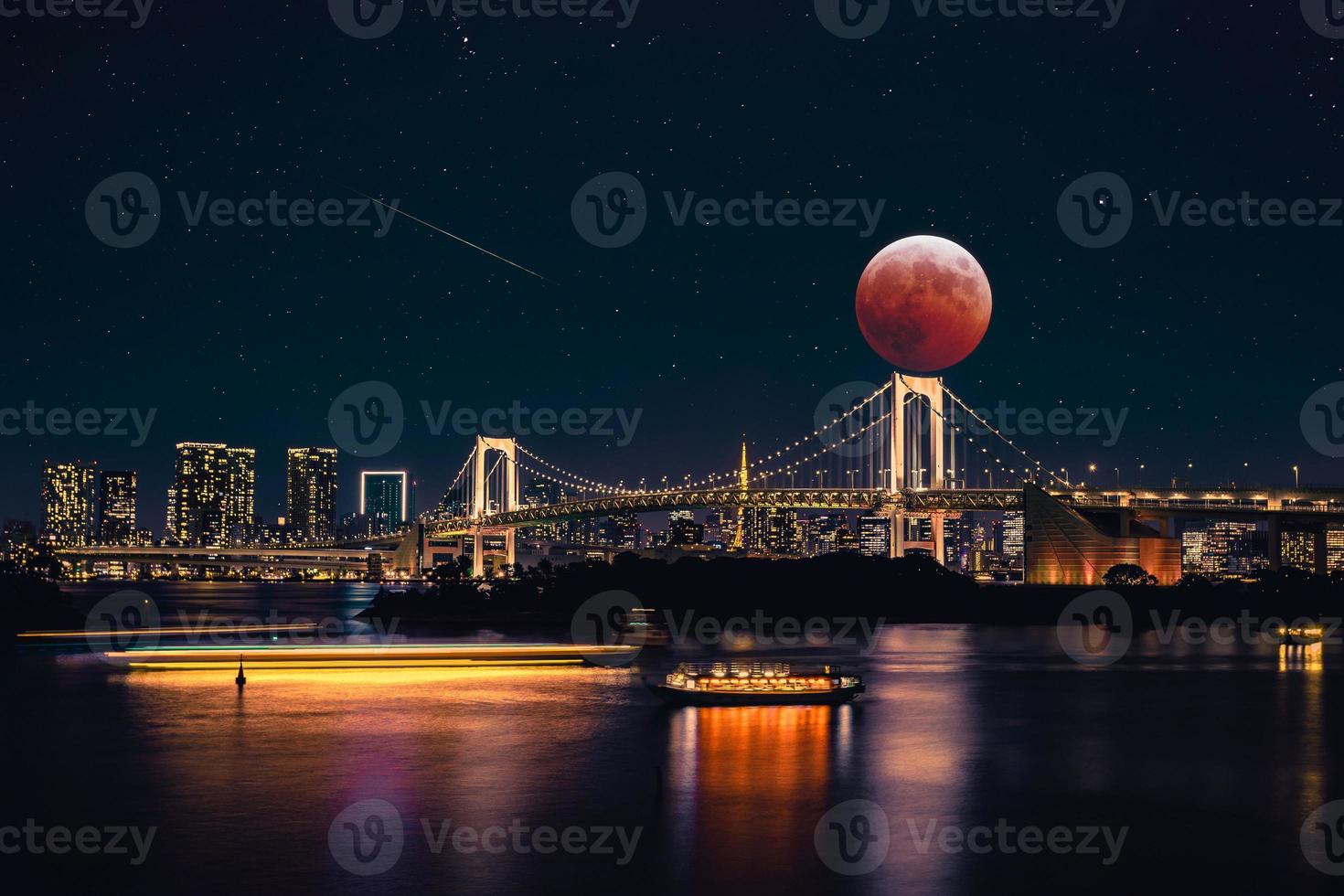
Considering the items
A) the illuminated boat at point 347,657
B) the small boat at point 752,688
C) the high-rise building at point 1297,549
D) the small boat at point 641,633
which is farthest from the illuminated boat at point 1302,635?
the high-rise building at point 1297,549

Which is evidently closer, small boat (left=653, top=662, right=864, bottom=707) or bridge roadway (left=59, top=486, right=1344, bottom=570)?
small boat (left=653, top=662, right=864, bottom=707)

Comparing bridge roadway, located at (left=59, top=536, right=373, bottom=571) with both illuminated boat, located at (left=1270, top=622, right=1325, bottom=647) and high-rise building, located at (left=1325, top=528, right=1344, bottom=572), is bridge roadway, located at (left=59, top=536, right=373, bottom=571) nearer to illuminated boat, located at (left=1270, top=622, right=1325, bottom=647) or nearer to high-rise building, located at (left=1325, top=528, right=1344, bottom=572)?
illuminated boat, located at (left=1270, top=622, right=1325, bottom=647)

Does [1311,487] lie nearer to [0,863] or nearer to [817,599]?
[817,599]

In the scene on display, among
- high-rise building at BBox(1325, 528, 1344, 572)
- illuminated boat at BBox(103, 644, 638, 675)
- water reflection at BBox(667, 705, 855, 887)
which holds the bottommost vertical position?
water reflection at BBox(667, 705, 855, 887)

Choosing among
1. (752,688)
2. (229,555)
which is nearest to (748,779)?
(752,688)

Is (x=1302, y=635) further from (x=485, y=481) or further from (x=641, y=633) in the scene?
(x=485, y=481)

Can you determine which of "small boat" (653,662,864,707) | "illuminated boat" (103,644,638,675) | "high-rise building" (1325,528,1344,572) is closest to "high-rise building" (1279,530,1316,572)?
"high-rise building" (1325,528,1344,572)

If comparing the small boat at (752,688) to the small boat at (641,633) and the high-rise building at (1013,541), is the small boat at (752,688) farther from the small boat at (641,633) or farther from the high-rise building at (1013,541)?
the high-rise building at (1013,541)
